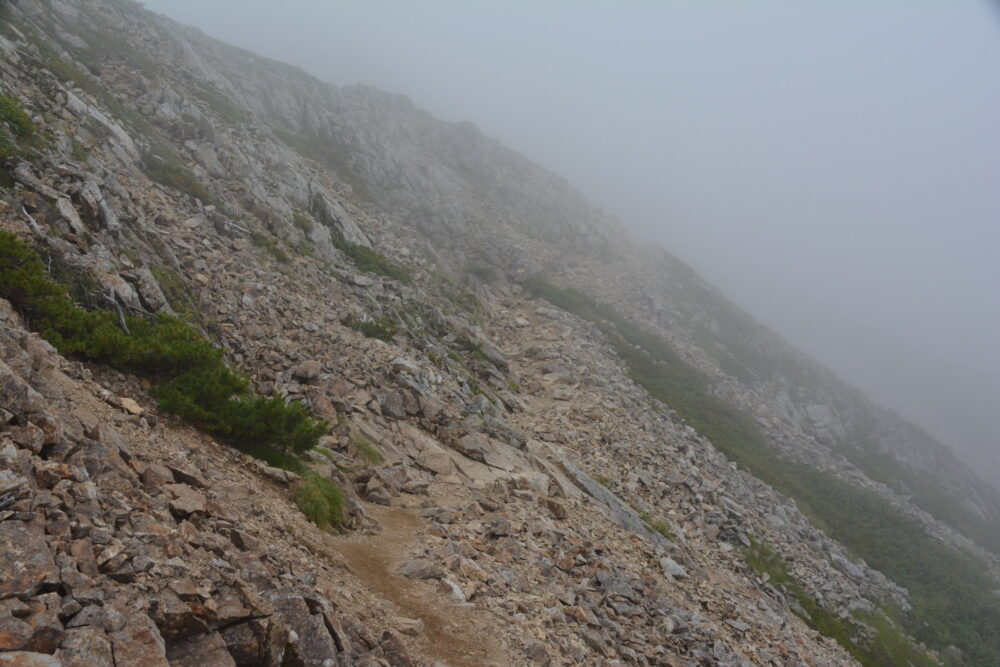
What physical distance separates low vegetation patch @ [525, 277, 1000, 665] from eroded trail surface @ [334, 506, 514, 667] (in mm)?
16841

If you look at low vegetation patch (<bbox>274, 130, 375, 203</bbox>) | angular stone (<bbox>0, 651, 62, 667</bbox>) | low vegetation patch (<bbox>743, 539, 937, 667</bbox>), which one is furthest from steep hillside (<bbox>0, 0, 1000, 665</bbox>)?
low vegetation patch (<bbox>274, 130, 375, 203</bbox>)

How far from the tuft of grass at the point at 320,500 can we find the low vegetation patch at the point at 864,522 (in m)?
18.1

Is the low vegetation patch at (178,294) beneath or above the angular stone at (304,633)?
beneath

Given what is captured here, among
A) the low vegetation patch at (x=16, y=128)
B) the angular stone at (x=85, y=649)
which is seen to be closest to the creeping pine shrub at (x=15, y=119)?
the low vegetation patch at (x=16, y=128)

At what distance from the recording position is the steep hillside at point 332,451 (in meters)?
5.25

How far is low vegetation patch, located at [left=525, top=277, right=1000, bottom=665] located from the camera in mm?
24519

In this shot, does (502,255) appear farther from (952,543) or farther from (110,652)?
(110,652)

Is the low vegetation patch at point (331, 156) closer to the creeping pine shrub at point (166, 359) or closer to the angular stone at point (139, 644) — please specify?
the creeping pine shrub at point (166, 359)

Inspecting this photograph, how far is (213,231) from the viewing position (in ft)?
59.9

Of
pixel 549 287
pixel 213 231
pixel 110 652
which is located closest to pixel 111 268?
pixel 213 231

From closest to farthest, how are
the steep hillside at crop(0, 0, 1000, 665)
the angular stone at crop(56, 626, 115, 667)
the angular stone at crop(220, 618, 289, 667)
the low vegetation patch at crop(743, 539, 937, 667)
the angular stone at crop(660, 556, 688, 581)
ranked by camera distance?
the angular stone at crop(56, 626, 115, 667) → the angular stone at crop(220, 618, 289, 667) → the steep hillside at crop(0, 0, 1000, 665) → the angular stone at crop(660, 556, 688, 581) → the low vegetation patch at crop(743, 539, 937, 667)

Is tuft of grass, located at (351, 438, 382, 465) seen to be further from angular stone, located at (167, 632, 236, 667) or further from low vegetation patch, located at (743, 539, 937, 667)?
low vegetation patch, located at (743, 539, 937, 667)

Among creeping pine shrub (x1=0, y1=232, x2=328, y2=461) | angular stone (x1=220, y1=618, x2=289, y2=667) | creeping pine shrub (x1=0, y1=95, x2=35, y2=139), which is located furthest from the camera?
creeping pine shrub (x1=0, y1=95, x2=35, y2=139)

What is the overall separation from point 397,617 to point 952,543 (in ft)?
148
